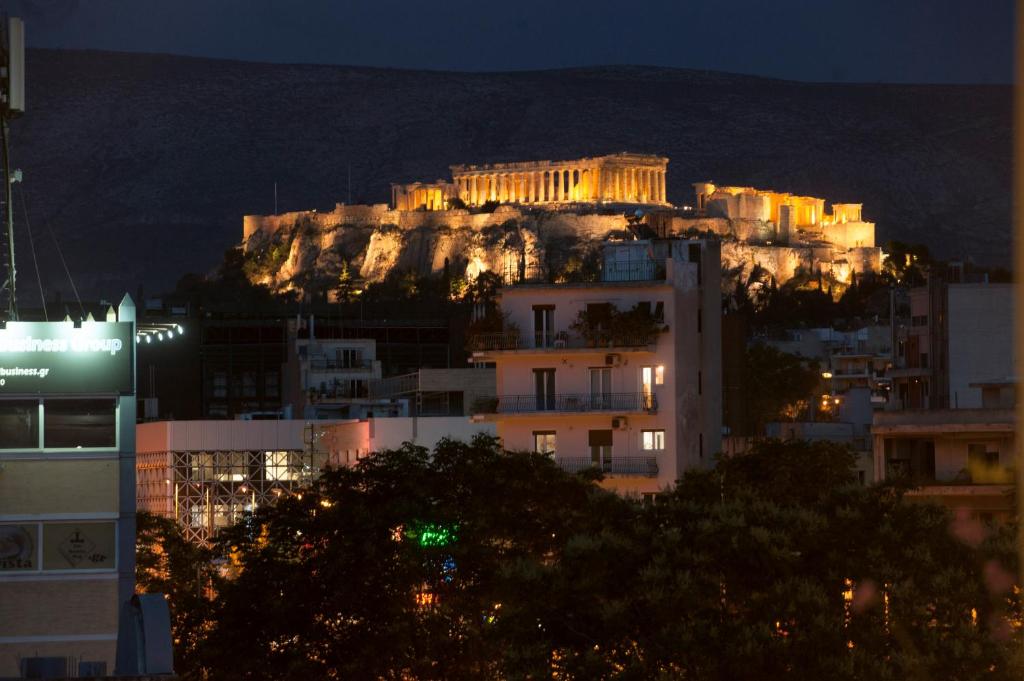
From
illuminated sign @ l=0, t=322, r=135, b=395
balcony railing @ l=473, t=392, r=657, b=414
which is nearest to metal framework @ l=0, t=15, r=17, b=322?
illuminated sign @ l=0, t=322, r=135, b=395

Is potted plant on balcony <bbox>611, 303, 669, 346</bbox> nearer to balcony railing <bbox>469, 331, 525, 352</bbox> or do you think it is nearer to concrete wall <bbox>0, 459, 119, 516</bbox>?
balcony railing <bbox>469, 331, 525, 352</bbox>

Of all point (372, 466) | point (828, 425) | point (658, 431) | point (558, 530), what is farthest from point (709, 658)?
point (828, 425)

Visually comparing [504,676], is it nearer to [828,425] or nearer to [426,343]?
[828,425]

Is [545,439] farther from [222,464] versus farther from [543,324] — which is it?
[222,464]

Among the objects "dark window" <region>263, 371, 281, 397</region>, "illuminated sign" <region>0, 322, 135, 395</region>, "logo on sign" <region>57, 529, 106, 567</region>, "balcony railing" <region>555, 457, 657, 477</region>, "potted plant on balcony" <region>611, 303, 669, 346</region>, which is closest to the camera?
"illuminated sign" <region>0, 322, 135, 395</region>

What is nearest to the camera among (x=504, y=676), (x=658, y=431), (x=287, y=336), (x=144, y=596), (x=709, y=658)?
(x=144, y=596)

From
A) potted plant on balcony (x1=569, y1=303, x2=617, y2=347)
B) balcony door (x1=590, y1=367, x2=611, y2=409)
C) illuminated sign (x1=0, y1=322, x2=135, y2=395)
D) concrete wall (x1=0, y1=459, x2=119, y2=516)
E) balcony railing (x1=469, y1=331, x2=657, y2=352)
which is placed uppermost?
potted plant on balcony (x1=569, y1=303, x2=617, y2=347)

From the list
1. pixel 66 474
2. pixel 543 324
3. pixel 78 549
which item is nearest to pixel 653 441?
pixel 543 324

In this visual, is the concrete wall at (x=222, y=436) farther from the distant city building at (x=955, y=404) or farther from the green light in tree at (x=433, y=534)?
the green light in tree at (x=433, y=534)
